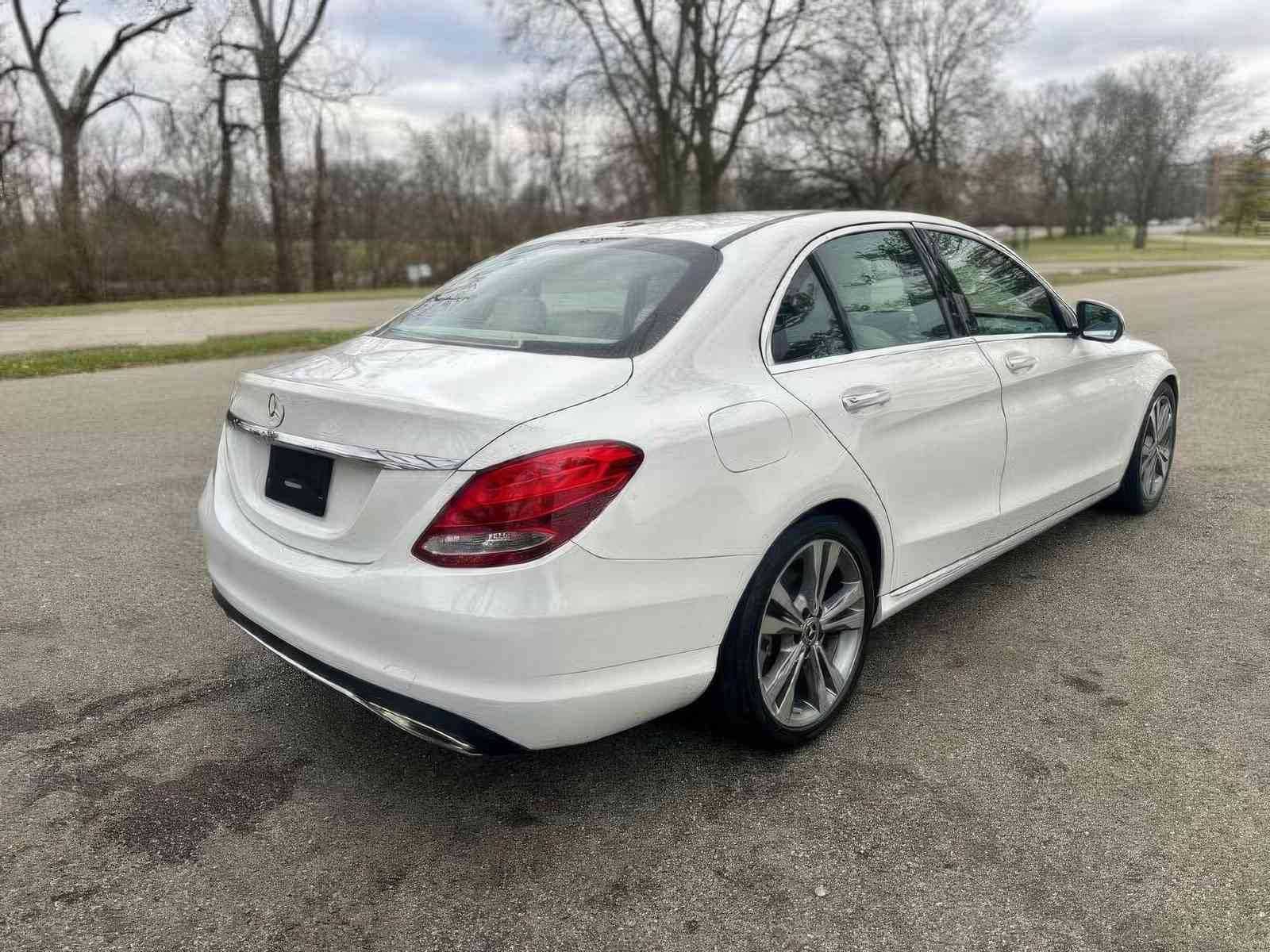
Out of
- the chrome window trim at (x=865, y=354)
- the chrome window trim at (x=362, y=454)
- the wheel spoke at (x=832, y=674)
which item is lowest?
the wheel spoke at (x=832, y=674)

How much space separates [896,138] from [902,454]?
40.8m

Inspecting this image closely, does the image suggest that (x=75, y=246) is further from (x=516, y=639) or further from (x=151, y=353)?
(x=516, y=639)

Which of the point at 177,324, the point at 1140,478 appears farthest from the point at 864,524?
the point at 177,324

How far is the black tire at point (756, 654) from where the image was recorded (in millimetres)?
2639

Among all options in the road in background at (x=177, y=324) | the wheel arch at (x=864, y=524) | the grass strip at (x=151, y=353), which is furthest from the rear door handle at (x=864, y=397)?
the grass strip at (x=151, y=353)

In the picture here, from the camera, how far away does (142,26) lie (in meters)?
33.5

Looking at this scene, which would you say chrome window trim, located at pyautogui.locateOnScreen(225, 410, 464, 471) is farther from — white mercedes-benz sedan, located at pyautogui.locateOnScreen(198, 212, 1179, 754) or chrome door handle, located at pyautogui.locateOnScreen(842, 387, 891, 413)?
chrome door handle, located at pyautogui.locateOnScreen(842, 387, 891, 413)

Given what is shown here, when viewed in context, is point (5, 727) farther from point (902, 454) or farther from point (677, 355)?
point (902, 454)

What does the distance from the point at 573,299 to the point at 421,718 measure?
1.42 m

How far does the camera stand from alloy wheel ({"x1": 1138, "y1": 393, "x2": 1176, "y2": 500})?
506cm

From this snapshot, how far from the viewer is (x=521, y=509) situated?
224 cm

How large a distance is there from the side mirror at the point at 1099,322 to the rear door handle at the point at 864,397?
176 cm

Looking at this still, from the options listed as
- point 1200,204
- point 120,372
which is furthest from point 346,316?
point 1200,204

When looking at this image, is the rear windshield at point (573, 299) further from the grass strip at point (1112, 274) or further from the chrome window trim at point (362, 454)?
the grass strip at point (1112, 274)
